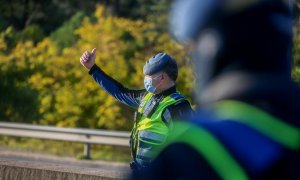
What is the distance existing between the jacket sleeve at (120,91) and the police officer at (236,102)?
359 centimetres

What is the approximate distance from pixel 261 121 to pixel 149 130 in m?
3.14

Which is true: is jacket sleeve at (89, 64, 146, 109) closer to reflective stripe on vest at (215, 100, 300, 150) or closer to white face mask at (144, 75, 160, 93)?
white face mask at (144, 75, 160, 93)

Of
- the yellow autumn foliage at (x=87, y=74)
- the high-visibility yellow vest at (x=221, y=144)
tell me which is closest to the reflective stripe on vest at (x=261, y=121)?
the high-visibility yellow vest at (x=221, y=144)

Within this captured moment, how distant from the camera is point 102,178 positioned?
4.49 metres

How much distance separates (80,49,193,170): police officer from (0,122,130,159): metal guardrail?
9243 millimetres

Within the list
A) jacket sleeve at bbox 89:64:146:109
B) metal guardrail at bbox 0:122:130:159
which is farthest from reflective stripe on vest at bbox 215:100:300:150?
metal guardrail at bbox 0:122:130:159

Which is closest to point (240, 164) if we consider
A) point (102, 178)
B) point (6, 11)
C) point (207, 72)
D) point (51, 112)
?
point (207, 72)

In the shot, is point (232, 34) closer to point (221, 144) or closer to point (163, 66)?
point (221, 144)

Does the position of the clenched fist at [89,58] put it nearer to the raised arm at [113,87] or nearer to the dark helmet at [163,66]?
the raised arm at [113,87]

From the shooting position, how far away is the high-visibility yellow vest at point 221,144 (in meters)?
1.49

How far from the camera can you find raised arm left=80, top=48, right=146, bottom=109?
525cm

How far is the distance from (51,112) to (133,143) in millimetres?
13563

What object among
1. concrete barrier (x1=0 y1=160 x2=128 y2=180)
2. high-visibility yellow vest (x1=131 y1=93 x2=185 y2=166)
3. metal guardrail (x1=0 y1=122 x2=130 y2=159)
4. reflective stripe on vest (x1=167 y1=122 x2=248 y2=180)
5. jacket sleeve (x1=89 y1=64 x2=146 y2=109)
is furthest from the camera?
metal guardrail (x1=0 y1=122 x2=130 y2=159)

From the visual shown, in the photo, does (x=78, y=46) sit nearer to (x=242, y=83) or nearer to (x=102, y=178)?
(x=102, y=178)
